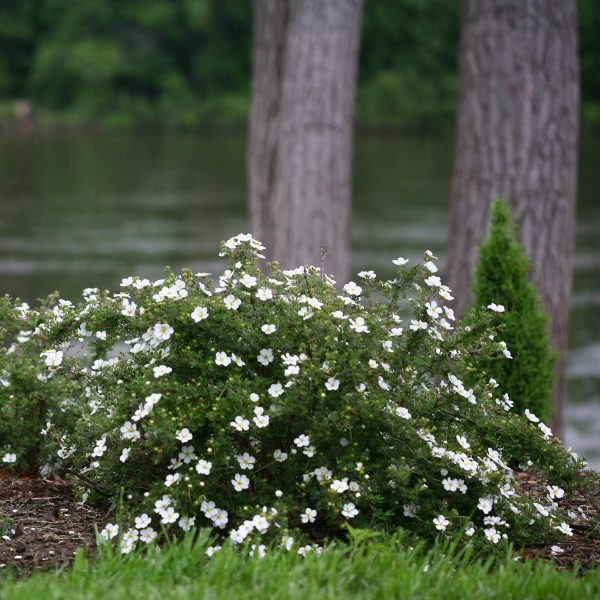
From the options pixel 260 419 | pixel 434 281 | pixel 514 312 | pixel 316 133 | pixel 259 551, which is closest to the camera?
pixel 259 551

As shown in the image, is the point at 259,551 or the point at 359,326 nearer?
the point at 259,551

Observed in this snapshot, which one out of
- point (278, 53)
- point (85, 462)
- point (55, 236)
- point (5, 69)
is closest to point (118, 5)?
point (5, 69)

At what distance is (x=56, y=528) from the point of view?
168 inches

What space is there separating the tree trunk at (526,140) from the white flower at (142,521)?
13.7 feet

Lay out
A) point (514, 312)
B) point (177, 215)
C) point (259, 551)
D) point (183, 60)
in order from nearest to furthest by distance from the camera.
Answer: point (259, 551)
point (514, 312)
point (177, 215)
point (183, 60)

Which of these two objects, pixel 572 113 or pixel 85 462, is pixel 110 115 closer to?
pixel 572 113

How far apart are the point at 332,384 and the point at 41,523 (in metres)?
1.35

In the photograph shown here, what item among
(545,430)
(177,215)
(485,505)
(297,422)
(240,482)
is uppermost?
(297,422)

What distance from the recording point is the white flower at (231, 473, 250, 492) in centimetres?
399

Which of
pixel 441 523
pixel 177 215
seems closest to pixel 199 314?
pixel 441 523

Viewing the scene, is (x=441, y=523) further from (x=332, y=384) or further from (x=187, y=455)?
(x=187, y=455)

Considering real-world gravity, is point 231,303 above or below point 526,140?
below

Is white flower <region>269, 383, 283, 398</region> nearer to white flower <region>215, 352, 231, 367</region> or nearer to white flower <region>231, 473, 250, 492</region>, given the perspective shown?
white flower <region>215, 352, 231, 367</region>

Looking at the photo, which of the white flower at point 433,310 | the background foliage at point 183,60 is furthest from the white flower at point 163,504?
the background foliage at point 183,60
